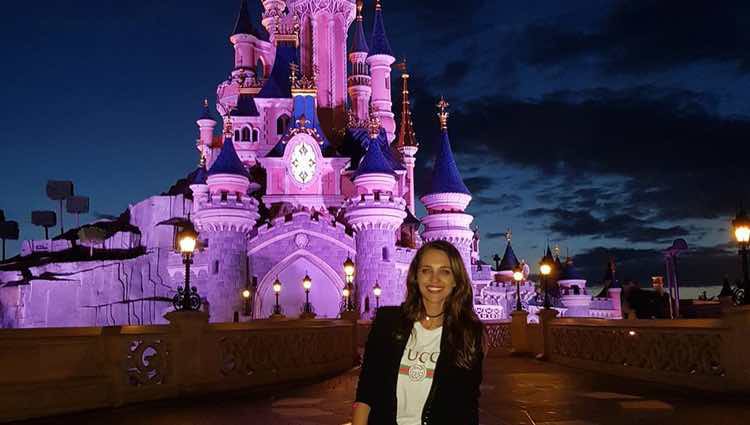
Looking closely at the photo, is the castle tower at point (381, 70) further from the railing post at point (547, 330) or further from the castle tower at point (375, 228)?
the railing post at point (547, 330)

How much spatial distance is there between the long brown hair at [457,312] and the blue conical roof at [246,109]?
47.6 m

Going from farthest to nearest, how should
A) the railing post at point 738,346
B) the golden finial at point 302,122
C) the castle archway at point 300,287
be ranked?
the golden finial at point 302,122 → the castle archway at point 300,287 → the railing post at point 738,346

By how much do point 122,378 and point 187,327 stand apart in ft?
4.72

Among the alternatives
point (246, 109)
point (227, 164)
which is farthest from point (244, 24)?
point (227, 164)

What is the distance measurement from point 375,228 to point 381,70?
17.6 m

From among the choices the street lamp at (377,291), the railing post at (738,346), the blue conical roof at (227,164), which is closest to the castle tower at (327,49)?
the blue conical roof at (227,164)

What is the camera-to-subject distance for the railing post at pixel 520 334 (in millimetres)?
22453

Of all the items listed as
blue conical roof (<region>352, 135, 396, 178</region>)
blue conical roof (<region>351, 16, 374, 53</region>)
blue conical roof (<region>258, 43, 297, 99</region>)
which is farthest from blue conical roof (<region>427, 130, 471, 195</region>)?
blue conical roof (<region>351, 16, 374, 53</region>)

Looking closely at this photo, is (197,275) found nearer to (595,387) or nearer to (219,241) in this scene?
(219,241)

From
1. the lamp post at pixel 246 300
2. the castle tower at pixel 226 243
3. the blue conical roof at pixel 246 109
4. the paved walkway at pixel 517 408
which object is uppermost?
the blue conical roof at pixel 246 109

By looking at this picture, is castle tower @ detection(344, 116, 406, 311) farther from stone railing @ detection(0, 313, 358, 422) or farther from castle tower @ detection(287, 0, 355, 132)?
stone railing @ detection(0, 313, 358, 422)

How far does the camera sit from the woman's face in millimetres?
3652

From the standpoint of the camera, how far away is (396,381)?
11.5 feet

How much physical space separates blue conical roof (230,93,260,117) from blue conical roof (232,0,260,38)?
275 inches
